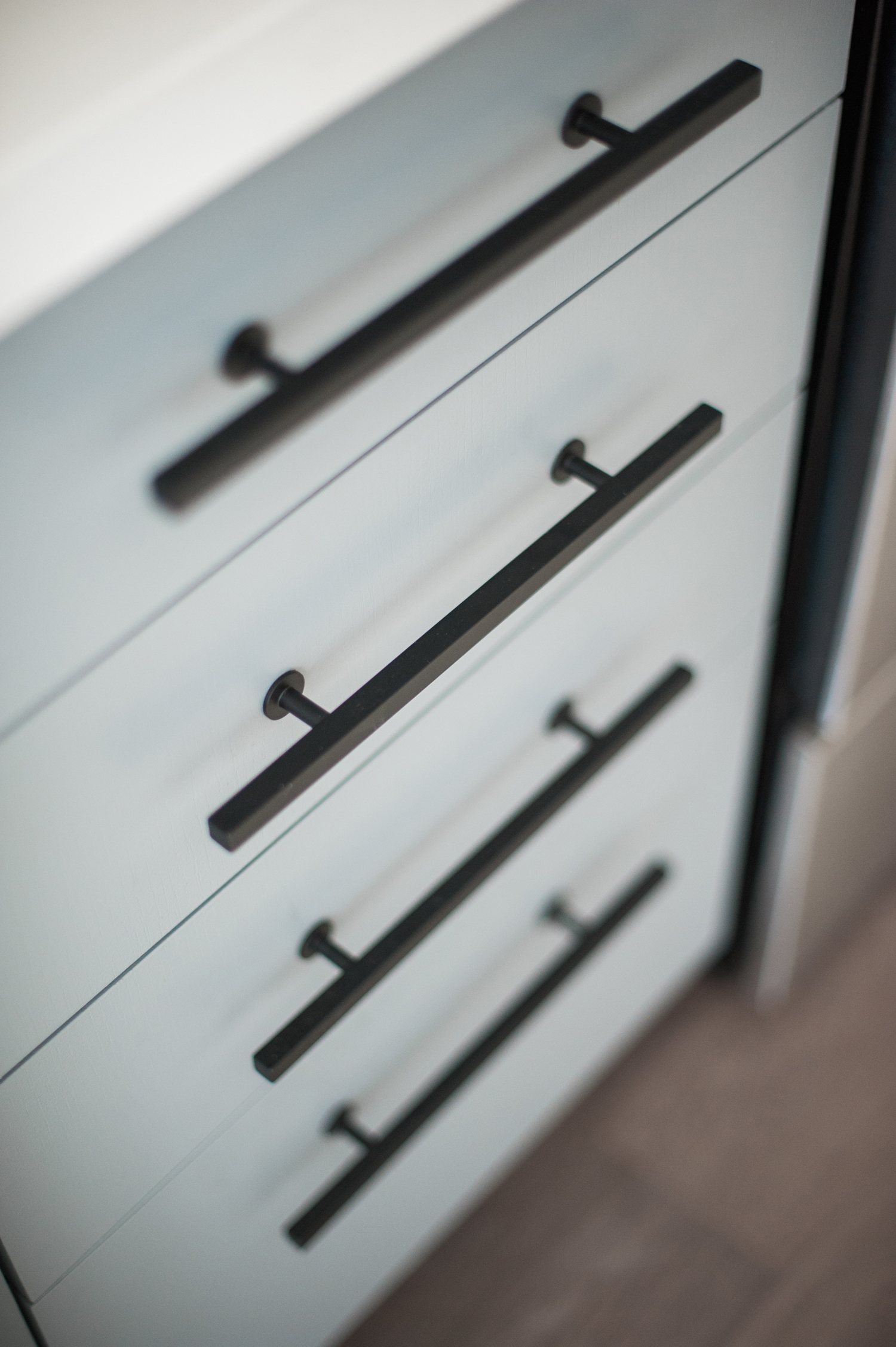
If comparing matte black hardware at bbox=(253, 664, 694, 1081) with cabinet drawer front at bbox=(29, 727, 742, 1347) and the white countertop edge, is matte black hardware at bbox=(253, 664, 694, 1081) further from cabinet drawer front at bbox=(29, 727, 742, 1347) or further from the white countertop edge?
the white countertop edge

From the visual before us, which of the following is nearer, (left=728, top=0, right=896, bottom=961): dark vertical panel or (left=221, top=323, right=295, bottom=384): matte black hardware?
(left=221, top=323, right=295, bottom=384): matte black hardware

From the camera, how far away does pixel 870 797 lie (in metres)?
0.97

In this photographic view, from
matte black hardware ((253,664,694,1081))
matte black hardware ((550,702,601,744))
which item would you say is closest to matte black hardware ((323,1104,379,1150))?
matte black hardware ((253,664,694,1081))

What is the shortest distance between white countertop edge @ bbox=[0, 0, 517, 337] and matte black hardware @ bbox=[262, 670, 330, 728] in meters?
0.19

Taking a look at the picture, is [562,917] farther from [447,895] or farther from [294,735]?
[294,735]

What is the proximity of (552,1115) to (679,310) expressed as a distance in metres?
0.65

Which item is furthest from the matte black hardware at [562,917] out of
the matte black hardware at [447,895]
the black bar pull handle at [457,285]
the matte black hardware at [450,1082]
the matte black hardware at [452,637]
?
the black bar pull handle at [457,285]

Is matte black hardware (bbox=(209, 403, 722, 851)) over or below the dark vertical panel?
below

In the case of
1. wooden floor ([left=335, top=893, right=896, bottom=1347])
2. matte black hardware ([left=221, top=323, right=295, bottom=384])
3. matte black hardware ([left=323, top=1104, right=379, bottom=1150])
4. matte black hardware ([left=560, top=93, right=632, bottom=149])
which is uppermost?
matte black hardware ([left=560, top=93, right=632, bottom=149])

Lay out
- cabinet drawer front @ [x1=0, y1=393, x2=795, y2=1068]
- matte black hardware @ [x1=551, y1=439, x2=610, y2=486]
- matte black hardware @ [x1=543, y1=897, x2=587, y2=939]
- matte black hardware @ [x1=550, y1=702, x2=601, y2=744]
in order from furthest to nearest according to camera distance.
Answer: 1. matte black hardware @ [x1=543, y1=897, x2=587, y2=939]
2. matte black hardware @ [x1=550, y1=702, x2=601, y2=744]
3. matte black hardware @ [x1=551, y1=439, x2=610, y2=486]
4. cabinet drawer front @ [x1=0, y1=393, x2=795, y2=1068]

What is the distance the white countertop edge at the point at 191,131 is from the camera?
1.08ft

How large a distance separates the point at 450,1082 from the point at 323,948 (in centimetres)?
22

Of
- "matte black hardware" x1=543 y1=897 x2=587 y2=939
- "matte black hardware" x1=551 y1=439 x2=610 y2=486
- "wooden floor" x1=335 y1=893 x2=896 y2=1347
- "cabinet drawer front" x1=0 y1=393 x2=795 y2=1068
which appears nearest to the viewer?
"cabinet drawer front" x1=0 y1=393 x2=795 y2=1068

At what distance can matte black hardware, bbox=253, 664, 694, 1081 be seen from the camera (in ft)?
1.95
